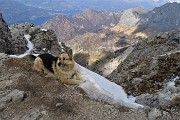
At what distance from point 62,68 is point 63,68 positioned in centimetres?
8

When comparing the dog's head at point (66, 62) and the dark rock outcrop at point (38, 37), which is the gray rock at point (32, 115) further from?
the dark rock outcrop at point (38, 37)

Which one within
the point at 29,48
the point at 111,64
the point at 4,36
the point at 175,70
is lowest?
the point at 111,64

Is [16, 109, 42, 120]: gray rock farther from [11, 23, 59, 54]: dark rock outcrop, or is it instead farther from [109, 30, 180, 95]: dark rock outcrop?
[11, 23, 59, 54]: dark rock outcrop

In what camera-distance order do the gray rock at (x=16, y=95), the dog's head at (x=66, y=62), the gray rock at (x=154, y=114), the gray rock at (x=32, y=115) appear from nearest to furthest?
1. the gray rock at (x=32, y=115)
2. the gray rock at (x=154, y=114)
3. the gray rock at (x=16, y=95)
4. the dog's head at (x=66, y=62)

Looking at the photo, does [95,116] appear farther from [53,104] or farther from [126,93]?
[126,93]

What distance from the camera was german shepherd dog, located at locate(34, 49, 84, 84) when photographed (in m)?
26.6

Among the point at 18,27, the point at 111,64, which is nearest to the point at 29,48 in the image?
the point at 18,27

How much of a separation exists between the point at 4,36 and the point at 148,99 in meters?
35.3

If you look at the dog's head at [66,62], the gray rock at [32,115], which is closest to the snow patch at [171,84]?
the dog's head at [66,62]

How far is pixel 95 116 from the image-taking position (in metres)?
21.8

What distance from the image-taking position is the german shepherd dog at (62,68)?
87.4ft

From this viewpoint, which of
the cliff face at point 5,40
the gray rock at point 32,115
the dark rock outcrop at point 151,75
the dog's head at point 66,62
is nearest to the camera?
the gray rock at point 32,115

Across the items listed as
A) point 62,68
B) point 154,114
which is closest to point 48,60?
point 62,68

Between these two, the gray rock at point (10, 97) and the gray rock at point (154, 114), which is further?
the gray rock at point (10, 97)
